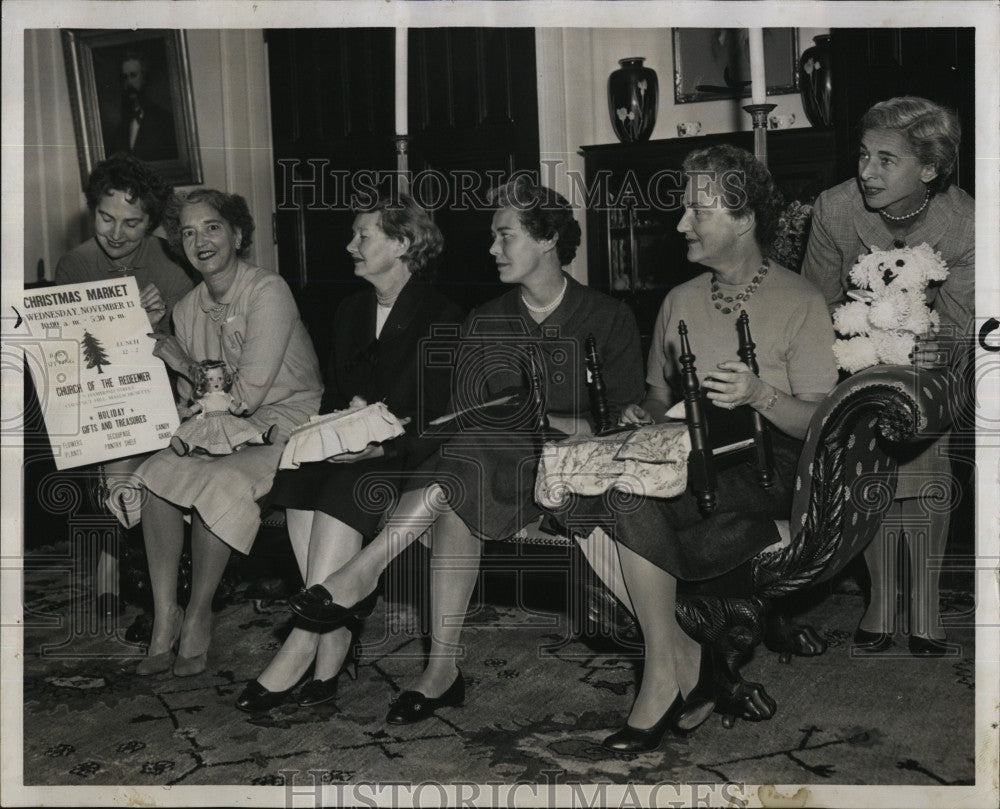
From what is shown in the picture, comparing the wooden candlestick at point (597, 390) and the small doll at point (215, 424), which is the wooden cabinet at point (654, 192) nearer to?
the wooden candlestick at point (597, 390)

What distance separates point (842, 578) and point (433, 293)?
1.81 m

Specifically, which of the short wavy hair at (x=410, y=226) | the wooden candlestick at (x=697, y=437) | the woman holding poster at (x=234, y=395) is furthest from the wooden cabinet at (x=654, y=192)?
the woman holding poster at (x=234, y=395)

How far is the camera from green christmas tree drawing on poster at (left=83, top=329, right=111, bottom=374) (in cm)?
332

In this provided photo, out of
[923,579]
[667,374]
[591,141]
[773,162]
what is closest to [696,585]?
[667,374]

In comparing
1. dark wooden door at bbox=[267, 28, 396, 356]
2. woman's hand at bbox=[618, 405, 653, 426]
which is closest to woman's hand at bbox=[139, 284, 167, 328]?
dark wooden door at bbox=[267, 28, 396, 356]

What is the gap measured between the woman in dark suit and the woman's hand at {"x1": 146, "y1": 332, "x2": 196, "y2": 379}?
0.49m

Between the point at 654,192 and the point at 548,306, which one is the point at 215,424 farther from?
the point at 654,192

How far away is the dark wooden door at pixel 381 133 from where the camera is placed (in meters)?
3.93

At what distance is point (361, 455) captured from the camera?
10.0ft

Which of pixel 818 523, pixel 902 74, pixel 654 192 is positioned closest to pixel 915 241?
pixel 902 74

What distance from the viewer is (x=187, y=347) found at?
353 cm

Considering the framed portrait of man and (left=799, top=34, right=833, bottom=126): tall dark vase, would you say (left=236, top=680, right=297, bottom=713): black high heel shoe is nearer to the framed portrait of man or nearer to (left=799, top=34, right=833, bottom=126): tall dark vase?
(left=799, top=34, right=833, bottom=126): tall dark vase

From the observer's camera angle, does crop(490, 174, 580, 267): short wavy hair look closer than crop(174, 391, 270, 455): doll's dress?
Yes

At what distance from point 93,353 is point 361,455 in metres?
0.97
